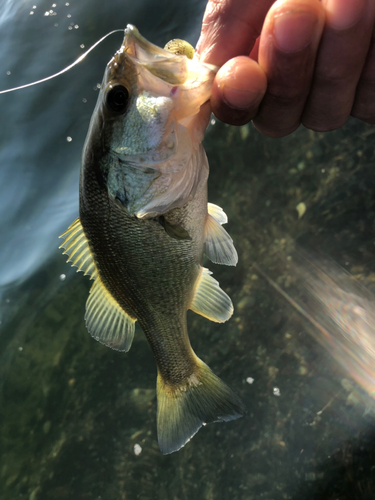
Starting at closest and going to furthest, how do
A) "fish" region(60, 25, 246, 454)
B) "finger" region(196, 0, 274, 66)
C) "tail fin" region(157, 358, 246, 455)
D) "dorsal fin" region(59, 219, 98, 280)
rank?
"fish" region(60, 25, 246, 454) → "finger" region(196, 0, 274, 66) → "dorsal fin" region(59, 219, 98, 280) → "tail fin" region(157, 358, 246, 455)

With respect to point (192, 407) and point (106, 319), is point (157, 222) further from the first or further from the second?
point (192, 407)

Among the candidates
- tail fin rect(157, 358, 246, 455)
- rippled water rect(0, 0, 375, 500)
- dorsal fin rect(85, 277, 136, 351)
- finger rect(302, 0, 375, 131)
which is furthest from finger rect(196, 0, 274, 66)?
rippled water rect(0, 0, 375, 500)

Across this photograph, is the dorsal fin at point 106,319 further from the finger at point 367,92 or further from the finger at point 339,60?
the finger at point 367,92

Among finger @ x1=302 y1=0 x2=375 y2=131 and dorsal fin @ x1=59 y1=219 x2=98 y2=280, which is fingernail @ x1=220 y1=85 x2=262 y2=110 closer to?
finger @ x1=302 y1=0 x2=375 y2=131

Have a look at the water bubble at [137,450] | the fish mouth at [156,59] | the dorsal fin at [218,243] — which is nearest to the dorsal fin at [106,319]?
the dorsal fin at [218,243]

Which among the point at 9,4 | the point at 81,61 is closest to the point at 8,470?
the point at 81,61

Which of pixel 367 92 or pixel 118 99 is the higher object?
pixel 118 99

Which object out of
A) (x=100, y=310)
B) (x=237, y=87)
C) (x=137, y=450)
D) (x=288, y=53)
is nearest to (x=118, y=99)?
(x=237, y=87)
